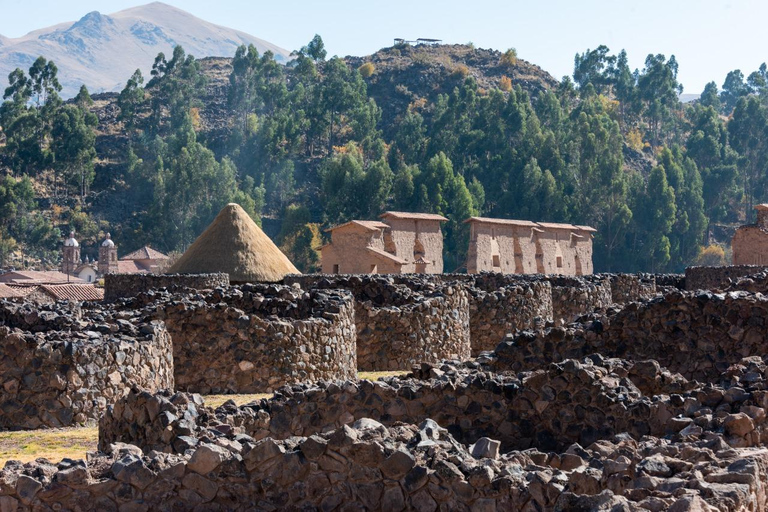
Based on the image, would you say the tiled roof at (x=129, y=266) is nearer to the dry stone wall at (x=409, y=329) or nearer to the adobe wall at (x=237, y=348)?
the dry stone wall at (x=409, y=329)

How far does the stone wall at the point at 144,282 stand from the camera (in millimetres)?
26797

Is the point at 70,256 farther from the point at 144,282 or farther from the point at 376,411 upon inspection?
the point at 376,411

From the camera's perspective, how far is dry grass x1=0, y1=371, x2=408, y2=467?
27.9 feet

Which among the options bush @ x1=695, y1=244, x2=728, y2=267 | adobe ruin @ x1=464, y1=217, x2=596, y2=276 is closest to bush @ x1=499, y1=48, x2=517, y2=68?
bush @ x1=695, y1=244, x2=728, y2=267

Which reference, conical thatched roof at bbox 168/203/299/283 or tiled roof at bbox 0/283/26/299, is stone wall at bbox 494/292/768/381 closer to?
conical thatched roof at bbox 168/203/299/283

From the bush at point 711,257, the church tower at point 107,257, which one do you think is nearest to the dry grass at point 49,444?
the church tower at point 107,257

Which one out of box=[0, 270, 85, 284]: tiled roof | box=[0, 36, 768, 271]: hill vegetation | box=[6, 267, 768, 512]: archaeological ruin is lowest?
box=[0, 270, 85, 284]: tiled roof

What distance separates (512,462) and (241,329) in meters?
7.67

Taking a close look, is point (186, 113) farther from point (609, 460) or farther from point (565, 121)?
point (609, 460)

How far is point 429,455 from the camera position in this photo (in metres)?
5.18

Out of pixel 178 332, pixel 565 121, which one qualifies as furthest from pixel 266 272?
pixel 565 121

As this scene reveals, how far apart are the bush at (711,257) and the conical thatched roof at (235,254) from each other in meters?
46.2

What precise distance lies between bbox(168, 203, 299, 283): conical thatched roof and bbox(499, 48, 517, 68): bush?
93761 mm

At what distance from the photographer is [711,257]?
7331 cm
